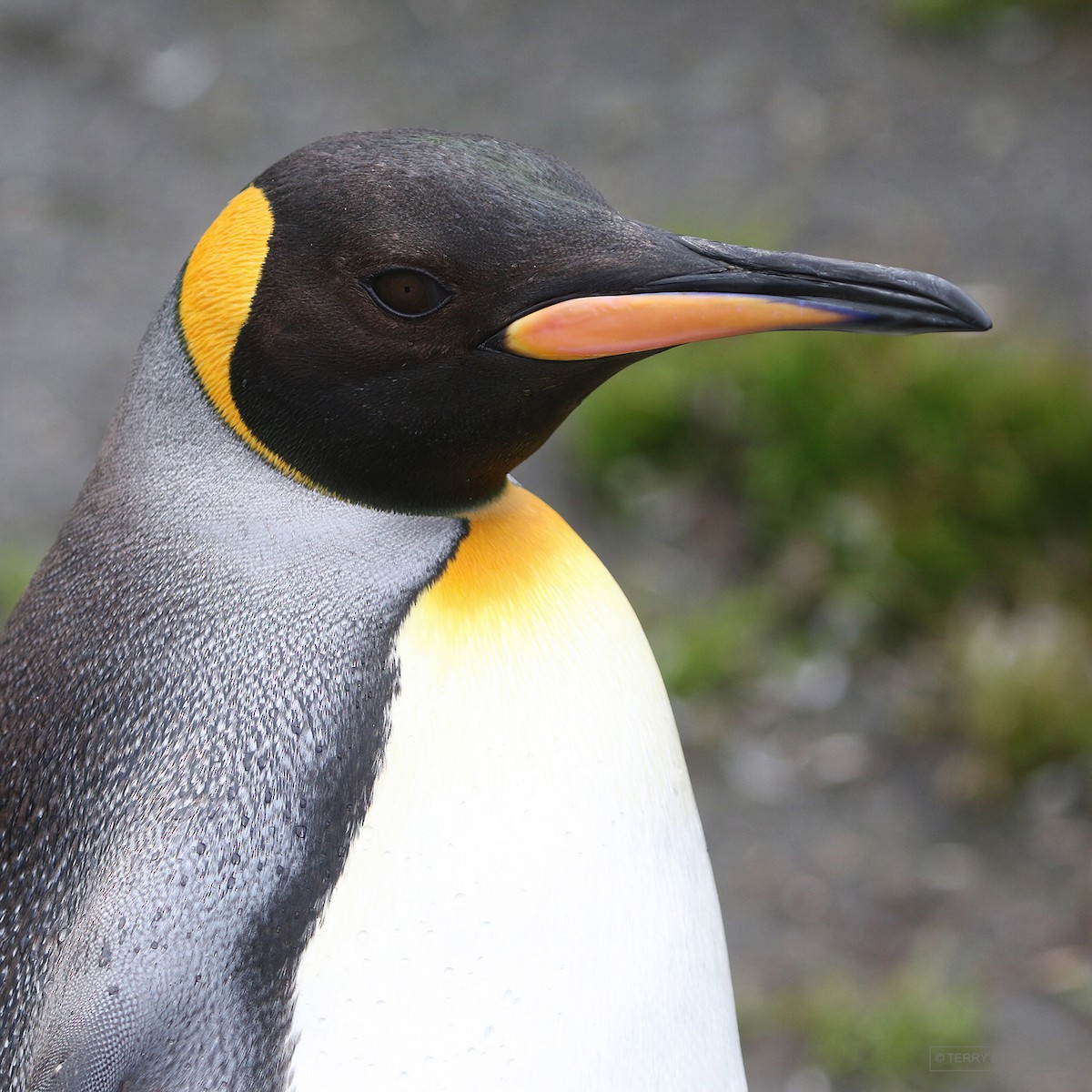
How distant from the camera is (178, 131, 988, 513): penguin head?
1165 millimetres

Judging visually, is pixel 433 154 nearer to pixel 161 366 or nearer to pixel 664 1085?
pixel 161 366

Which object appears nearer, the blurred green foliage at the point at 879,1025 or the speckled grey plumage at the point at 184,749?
the speckled grey plumage at the point at 184,749

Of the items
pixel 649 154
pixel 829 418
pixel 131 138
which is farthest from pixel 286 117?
pixel 829 418

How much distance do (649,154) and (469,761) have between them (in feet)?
13.6

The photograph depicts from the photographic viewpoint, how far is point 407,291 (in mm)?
1176

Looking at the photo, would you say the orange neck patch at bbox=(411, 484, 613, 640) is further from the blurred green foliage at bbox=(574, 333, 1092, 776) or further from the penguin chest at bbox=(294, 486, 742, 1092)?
the blurred green foliage at bbox=(574, 333, 1092, 776)

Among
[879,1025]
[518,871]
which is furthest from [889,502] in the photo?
[518,871]

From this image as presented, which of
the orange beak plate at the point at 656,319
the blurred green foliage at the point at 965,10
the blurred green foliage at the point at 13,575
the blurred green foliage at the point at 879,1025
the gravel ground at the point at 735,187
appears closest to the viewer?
the orange beak plate at the point at 656,319

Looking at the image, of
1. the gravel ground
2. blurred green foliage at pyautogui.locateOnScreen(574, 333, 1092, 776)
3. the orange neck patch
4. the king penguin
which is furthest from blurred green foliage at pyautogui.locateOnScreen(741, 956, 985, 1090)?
Result: the orange neck patch

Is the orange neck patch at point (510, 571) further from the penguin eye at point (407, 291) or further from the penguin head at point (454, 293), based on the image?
the penguin eye at point (407, 291)

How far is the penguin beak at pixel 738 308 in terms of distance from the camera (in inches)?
45.8

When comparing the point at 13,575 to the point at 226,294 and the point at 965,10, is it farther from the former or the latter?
the point at 965,10

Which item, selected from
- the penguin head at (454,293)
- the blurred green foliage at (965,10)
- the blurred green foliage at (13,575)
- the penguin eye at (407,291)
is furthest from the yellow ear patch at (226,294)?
the blurred green foliage at (965,10)

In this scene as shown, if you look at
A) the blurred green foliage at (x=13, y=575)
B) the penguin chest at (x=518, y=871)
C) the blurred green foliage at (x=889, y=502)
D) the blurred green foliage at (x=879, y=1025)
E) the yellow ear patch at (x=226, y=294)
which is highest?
the yellow ear patch at (x=226, y=294)
